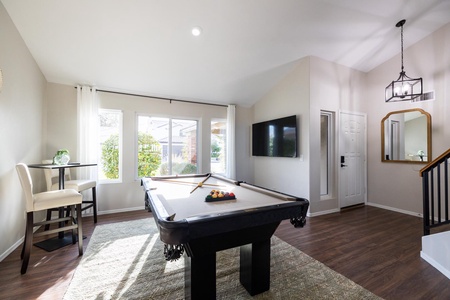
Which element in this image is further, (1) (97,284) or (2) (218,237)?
(1) (97,284)

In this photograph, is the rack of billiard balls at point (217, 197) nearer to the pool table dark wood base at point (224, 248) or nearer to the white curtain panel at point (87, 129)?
the pool table dark wood base at point (224, 248)

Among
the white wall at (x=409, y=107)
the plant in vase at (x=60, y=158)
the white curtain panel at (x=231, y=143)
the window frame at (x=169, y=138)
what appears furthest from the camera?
the white curtain panel at (x=231, y=143)

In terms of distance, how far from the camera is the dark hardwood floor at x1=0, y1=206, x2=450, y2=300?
1.80 m

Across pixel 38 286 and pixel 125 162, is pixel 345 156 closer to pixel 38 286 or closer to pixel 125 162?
pixel 125 162


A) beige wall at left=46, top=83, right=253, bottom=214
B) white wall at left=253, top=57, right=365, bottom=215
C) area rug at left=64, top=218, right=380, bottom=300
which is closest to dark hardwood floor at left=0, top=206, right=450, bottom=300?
area rug at left=64, top=218, right=380, bottom=300

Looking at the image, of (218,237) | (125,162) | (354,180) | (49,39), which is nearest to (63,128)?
(125,162)

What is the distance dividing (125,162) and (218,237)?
10.9ft

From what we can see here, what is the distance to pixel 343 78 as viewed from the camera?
14.0 ft

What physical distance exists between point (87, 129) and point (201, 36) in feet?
8.74

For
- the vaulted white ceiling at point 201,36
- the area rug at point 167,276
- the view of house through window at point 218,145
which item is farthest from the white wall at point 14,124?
the view of house through window at point 218,145

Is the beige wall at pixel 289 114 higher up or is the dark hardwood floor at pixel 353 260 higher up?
the beige wall at pixel 289 114

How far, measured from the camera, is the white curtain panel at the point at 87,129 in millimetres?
3633

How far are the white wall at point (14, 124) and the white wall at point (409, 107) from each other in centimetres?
636

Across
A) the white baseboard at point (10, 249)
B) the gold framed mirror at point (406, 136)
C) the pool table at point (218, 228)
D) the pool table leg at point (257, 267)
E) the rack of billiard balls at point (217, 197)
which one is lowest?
the white baseboard at point (10, 249)
